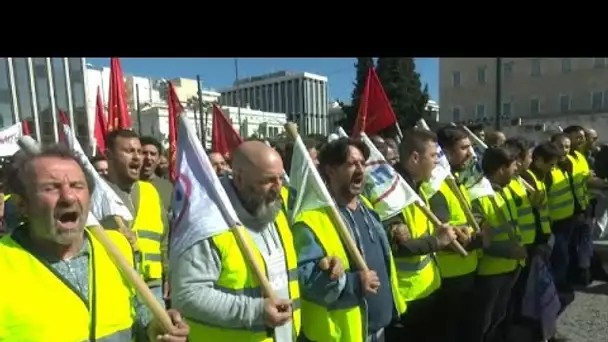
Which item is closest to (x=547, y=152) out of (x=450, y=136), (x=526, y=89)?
(x=450, y=136)

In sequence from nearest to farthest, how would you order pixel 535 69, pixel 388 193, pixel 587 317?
pixel 388 193
pixel 587 317
pixel 535 69

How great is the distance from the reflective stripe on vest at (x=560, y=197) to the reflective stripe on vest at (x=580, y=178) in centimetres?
22

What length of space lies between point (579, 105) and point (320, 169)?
5621 cm

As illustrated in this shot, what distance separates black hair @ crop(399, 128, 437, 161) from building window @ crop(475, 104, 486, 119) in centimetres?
5784

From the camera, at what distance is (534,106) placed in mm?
57594

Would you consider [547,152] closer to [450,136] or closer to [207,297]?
[450,136]

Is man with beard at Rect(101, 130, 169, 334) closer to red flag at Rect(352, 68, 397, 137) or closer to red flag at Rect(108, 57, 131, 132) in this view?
red flag at Rect(108, 57, 131, 132)

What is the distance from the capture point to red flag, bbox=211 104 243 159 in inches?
224

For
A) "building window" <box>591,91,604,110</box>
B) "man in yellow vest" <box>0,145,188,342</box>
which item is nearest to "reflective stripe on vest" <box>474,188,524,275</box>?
"man in yellow vest" <box>0,145,188,342</box>

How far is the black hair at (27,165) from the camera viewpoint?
7.51 ft

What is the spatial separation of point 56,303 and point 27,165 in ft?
1.76

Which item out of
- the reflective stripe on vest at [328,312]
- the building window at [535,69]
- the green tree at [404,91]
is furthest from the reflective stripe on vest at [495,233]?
the building window at [535,69]
